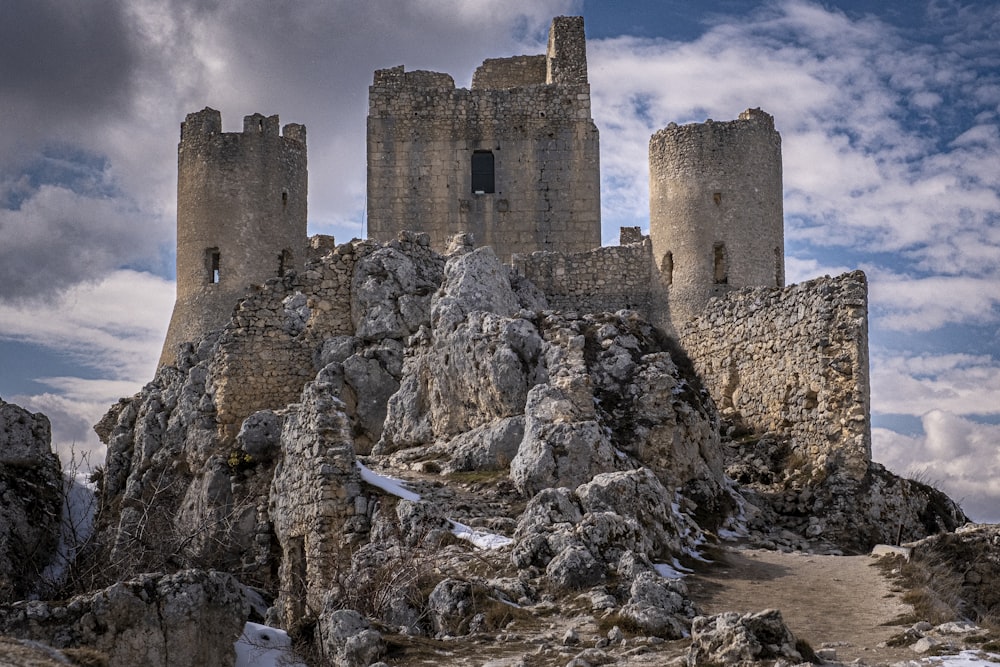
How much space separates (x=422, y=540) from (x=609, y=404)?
469cm

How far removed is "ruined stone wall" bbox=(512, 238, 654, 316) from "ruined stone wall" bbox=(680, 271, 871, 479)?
5128 millimetres

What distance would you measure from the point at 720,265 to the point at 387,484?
1462cm

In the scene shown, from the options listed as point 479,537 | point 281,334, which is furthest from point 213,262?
point 479,537

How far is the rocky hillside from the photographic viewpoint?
11.4 meters

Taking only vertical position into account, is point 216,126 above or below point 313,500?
above

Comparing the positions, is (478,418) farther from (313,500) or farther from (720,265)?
(720,265)

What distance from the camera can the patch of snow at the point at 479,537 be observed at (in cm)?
1431

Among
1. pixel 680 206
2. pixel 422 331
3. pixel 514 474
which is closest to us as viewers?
pixel 514 474

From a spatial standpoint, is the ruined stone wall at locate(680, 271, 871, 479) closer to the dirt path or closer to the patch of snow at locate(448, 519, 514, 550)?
the dirt path

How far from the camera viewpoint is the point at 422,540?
14.6m

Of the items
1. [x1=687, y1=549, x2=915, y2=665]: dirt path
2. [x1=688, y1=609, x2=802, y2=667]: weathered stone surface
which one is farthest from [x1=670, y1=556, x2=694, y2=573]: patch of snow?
[x1=688, y1=609, x2=802, y2=667]: weathered stone surface

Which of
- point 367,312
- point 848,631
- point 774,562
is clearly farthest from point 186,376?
point 848,631

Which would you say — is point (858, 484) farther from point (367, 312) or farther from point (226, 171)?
point (226, 171)

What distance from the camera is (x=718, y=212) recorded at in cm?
2914
